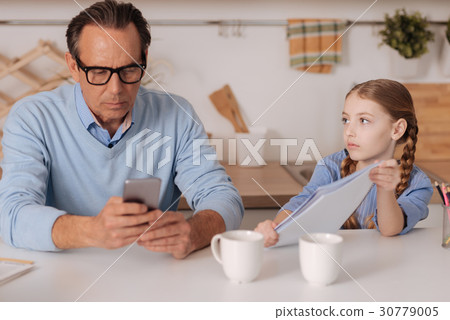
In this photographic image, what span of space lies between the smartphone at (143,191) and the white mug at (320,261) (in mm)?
203

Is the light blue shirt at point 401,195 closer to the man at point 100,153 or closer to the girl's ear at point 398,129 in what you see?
the girl's ear at point 398,129

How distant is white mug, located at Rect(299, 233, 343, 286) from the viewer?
687 mm

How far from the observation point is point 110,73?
100cm

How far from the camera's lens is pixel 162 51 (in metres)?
1.83

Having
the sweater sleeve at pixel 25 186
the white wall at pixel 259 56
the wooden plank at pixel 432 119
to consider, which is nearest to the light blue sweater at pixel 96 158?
the sweater sleeve at pixel 25 186

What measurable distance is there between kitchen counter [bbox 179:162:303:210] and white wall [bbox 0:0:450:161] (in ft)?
0.55

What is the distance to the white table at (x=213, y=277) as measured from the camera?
26.3 inches

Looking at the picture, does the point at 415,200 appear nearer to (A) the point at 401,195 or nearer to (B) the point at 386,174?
A: (A) the point at 401,195

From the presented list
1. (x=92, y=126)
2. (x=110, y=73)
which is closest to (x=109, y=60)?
(x=110, y=73)

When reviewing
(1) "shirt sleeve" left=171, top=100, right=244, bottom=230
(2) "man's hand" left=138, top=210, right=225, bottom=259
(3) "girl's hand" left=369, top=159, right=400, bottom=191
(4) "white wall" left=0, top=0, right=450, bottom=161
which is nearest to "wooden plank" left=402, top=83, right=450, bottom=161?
(4) "white wall" left=0, top=0, right=450, bottom=161

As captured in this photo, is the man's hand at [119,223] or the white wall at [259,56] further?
the white wall at [259,56]

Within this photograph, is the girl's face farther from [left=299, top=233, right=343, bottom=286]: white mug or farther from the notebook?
[left=299, top=233, right=343, bottom=286]: white mug

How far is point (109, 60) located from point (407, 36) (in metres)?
1.22

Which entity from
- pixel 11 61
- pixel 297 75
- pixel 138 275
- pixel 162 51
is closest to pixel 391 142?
pixel 138 275
